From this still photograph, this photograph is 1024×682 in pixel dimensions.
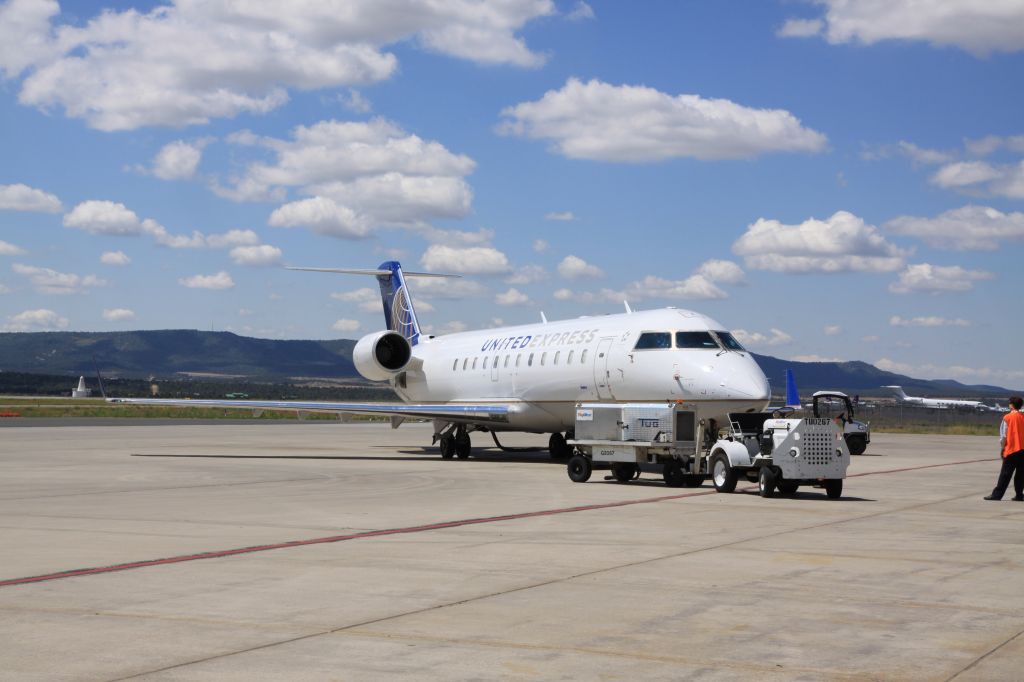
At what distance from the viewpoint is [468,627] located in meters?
7.88

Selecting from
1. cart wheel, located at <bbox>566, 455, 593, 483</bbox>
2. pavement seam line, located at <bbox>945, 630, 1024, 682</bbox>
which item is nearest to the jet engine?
cart wheel, located at <bbox>566, 455, 593, 483</bbox>

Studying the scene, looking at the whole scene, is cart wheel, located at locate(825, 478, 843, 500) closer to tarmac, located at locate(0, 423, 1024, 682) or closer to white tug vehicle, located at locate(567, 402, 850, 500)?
white tug vehicle, located at locate(567, 402, 850, 500)

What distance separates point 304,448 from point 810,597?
2900 cm

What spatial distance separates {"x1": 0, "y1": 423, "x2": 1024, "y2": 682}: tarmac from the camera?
694cm

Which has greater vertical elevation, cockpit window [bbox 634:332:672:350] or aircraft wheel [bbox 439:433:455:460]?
cockpit window [bbox 634:332:672:350]

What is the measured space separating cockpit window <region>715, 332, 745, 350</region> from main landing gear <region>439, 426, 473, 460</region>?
941cm

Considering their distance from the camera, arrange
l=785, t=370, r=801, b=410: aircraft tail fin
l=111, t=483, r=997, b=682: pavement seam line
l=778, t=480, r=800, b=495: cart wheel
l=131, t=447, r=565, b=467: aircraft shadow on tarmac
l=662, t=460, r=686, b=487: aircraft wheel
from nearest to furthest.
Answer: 1. l=111, t=483, r=997, b=682: pavement seam line
2. l=778, t=480, r=800, b=495: cart wheel
3. l=662, t=460, r=686, b=487: aircraft wheel
4. l=131, t=447, r=565, b=467: aircraft shadow on tarmac
5. l=785, t=370, r=801, b=410: aircraft tail fin

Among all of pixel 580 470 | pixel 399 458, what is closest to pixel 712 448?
pixel 580 470

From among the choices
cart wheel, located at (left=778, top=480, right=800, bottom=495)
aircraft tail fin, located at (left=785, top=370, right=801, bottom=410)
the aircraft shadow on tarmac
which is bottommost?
the aircraft shadow on tarmac

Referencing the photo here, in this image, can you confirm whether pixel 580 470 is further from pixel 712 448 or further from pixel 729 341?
pixel 729 341

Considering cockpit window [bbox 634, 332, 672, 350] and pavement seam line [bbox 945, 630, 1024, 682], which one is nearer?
pavement seam line [bbox 945, 630, 1024, 682]

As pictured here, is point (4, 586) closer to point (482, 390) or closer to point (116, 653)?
point (116, 653)

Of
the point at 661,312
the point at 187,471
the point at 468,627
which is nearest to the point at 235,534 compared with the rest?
the point at 468,627

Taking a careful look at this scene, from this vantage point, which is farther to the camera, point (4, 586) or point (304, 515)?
point (304, 515)
